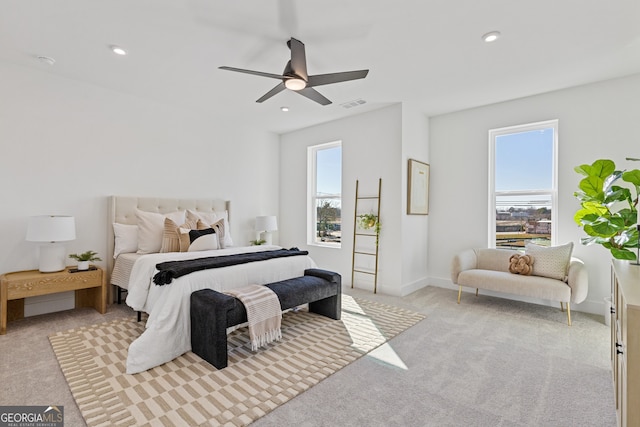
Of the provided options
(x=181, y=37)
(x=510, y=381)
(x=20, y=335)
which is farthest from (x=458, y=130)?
(x=20, y=335)

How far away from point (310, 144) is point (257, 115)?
112 centimetres

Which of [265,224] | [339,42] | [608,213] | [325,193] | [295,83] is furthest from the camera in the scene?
[325,193]

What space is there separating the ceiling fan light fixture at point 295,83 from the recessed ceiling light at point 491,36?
164 centimetres

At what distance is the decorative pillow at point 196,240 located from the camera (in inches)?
148

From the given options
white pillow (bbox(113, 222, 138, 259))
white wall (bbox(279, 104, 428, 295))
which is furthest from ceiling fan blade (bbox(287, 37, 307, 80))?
white pillow (bbox(113, 222, 138, 259))

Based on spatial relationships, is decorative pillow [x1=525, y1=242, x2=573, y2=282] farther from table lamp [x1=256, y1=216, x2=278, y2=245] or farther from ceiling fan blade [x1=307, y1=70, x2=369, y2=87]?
table lamp [x1=256, y1=216, x2=278, y2=245]

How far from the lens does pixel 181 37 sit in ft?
9.19

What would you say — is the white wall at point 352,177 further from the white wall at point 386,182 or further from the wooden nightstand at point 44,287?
the wooden nightstand at point 44,287

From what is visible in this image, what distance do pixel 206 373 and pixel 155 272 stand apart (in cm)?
116

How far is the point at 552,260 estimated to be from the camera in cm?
368

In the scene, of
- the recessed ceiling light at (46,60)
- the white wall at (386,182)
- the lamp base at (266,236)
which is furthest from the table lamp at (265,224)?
the recessed ceiling light at (46,60)

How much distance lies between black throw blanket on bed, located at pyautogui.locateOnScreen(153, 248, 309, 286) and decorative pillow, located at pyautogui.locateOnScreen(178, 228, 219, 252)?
0.57 meters

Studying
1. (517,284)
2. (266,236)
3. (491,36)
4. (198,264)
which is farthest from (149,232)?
(517,284)

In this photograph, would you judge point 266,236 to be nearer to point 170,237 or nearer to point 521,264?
point 170,237
